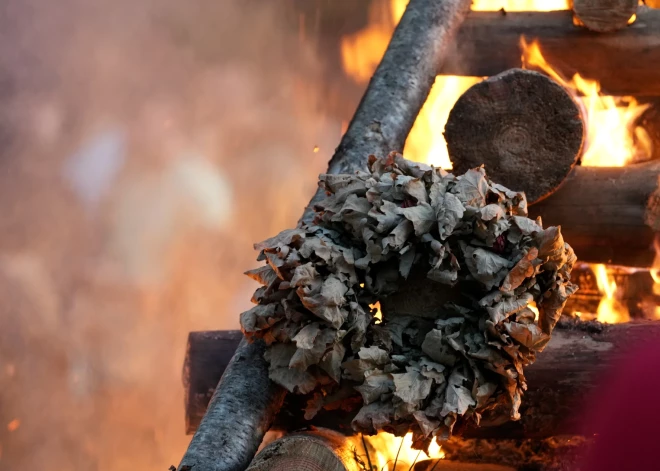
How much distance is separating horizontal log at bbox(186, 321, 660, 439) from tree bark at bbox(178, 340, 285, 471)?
182 millimetres

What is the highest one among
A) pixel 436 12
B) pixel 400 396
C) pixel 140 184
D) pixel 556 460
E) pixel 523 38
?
pixel 436 12

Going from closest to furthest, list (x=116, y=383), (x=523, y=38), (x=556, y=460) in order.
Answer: (x=556, y=460), (x=523, y=38), (x=116, y=383)

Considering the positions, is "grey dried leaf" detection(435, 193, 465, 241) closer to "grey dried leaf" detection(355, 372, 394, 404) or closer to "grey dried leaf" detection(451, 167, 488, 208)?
"grey dried leaf" detection(451, 167, 488, 208)

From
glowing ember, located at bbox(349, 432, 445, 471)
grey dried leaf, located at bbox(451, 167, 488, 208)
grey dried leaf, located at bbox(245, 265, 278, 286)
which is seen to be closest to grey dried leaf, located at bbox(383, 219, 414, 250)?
grey dried leaf, located at bbox(451, 167, 488, 208)

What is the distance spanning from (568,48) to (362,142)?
2.93ft

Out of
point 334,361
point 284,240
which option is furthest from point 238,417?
point 284,240

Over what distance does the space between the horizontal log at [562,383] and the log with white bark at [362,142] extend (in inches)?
7.8

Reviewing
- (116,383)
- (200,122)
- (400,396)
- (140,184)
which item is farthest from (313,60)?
(400,396)

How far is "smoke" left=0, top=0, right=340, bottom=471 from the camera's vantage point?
2168 millimetres

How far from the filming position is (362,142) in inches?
74.0

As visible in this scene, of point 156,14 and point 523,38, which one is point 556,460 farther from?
point 156,14

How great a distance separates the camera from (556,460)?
60.8 inches

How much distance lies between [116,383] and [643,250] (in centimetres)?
200

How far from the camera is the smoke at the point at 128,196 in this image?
2.17 meters
